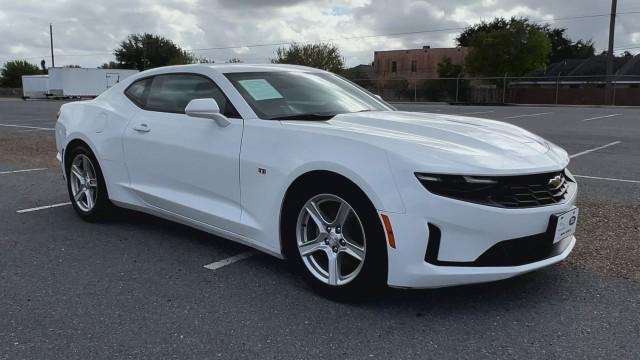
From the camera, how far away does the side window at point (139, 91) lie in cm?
477

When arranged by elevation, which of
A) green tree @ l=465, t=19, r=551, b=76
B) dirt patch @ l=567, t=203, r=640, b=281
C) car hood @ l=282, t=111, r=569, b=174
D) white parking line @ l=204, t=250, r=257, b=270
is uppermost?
green tree @ l=465, t=19, r=551, b=76

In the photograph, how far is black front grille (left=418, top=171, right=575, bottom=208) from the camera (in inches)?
115

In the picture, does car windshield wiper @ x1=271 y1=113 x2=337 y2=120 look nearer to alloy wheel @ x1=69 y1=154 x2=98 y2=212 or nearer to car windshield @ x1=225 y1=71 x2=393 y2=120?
car windshield @ x1=225 y1=71 x2=393 y2=120

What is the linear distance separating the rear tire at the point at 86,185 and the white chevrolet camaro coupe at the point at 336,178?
25 cm

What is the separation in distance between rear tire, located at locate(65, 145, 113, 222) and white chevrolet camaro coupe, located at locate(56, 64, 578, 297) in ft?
0.81

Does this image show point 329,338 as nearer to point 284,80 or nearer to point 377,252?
point 377,252

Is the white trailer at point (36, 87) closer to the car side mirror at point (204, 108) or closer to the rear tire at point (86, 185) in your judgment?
the rear tire at point (86, 185)

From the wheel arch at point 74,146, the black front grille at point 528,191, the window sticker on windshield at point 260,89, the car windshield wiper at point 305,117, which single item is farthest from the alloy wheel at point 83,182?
the black front grille at point 528,191

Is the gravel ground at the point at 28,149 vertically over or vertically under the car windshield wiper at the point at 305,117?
under

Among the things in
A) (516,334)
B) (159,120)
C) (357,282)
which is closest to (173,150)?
(159,120)

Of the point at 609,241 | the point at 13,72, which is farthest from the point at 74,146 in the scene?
the point at 13,72

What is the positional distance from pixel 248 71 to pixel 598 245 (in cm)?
303

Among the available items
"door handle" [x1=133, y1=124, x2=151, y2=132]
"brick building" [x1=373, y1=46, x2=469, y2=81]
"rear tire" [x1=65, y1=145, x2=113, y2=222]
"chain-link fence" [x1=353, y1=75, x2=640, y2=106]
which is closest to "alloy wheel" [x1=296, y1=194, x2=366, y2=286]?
"door handle" [x1=133, y1=124, x2=151, y2=132]

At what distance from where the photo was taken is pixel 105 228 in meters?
5.03
